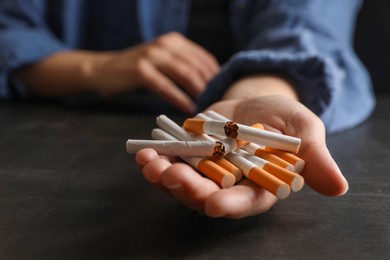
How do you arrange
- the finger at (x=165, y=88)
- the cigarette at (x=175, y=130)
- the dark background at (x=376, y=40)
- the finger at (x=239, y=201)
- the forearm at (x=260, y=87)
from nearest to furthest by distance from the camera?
the finger at (x=239, y=201) → the cigarette at (x=175, y=130) → the forearm at (x=260, y=87) → the finger at (x=165, y=88) → the dark background at (x=376, y=40)

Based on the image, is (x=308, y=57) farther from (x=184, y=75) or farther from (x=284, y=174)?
(x=284, y=174)

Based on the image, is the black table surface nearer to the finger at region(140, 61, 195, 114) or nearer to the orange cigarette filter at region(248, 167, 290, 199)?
the orange cigarette filter at region(248, 167, 290, 199)

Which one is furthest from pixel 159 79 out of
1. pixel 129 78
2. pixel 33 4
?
pixel 33 4

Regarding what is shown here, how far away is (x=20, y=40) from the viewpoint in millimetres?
953

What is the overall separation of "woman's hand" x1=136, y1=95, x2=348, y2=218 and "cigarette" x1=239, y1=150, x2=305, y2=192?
2cm

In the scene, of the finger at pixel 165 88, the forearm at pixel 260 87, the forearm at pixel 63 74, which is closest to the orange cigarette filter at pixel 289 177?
the forearm at pixel 260 87

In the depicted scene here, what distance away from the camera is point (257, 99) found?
0.56 m

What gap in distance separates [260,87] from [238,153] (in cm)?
23

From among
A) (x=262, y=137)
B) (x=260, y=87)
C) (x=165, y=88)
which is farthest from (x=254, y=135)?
(x=165, y=88)

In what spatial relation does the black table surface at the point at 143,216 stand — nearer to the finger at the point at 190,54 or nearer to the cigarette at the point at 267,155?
the cigarette at the point at 267,155

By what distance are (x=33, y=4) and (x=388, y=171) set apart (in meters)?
0.74

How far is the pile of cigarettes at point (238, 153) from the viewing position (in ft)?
1.29

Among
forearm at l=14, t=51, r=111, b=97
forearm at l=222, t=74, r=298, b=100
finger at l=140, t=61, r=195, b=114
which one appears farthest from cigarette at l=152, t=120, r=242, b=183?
forearm at l=14, t=51, r=111, b=97

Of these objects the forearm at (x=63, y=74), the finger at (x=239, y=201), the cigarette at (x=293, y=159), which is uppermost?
the cigarette at (x=293, y=159)
